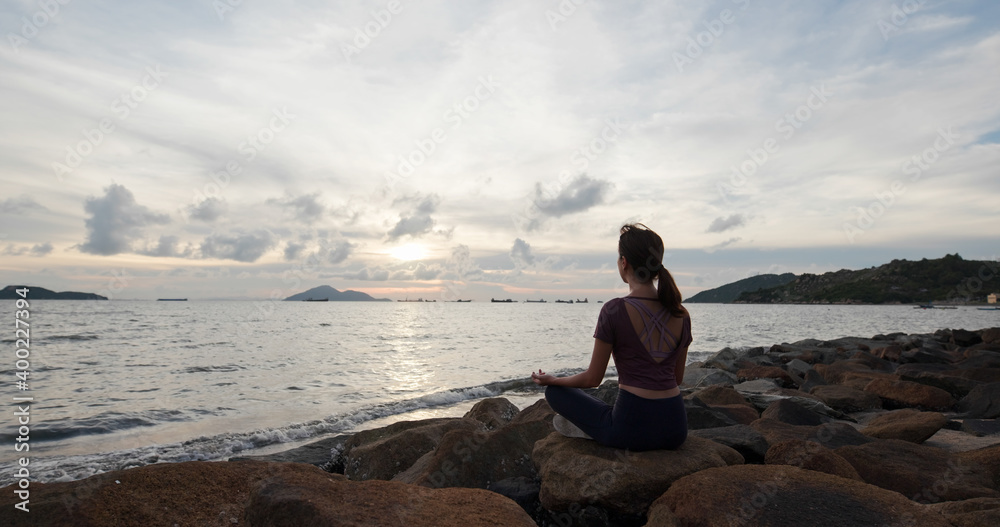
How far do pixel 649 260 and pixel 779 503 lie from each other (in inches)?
78.4

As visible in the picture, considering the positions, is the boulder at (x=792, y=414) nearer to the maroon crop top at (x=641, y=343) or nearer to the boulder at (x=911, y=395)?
the boulder at (x=911, y=395)

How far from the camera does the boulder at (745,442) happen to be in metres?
5.24

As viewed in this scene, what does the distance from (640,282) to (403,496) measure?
2.54 metres

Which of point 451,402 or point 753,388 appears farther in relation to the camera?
point 451,402

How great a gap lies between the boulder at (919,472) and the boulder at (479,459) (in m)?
3.23

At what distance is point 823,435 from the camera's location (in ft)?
20.3

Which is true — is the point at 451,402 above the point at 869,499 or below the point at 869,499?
below

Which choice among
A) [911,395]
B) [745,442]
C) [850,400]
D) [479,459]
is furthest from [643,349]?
[911,395]

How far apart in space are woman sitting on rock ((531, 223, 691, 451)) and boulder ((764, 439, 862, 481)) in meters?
1.11

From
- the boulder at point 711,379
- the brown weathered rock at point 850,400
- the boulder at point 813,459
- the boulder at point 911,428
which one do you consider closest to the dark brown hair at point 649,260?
the boulder at point 813,459

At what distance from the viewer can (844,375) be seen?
1300 centimetres

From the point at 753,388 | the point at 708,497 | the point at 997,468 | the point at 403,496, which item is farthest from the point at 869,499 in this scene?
the point at 753,388

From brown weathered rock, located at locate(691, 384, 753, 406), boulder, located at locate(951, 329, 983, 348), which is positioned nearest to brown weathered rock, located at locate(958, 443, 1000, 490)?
brown weathered rock, located at locate(691, 384, 753, 406)

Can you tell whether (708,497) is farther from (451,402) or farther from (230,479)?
(451,402)
